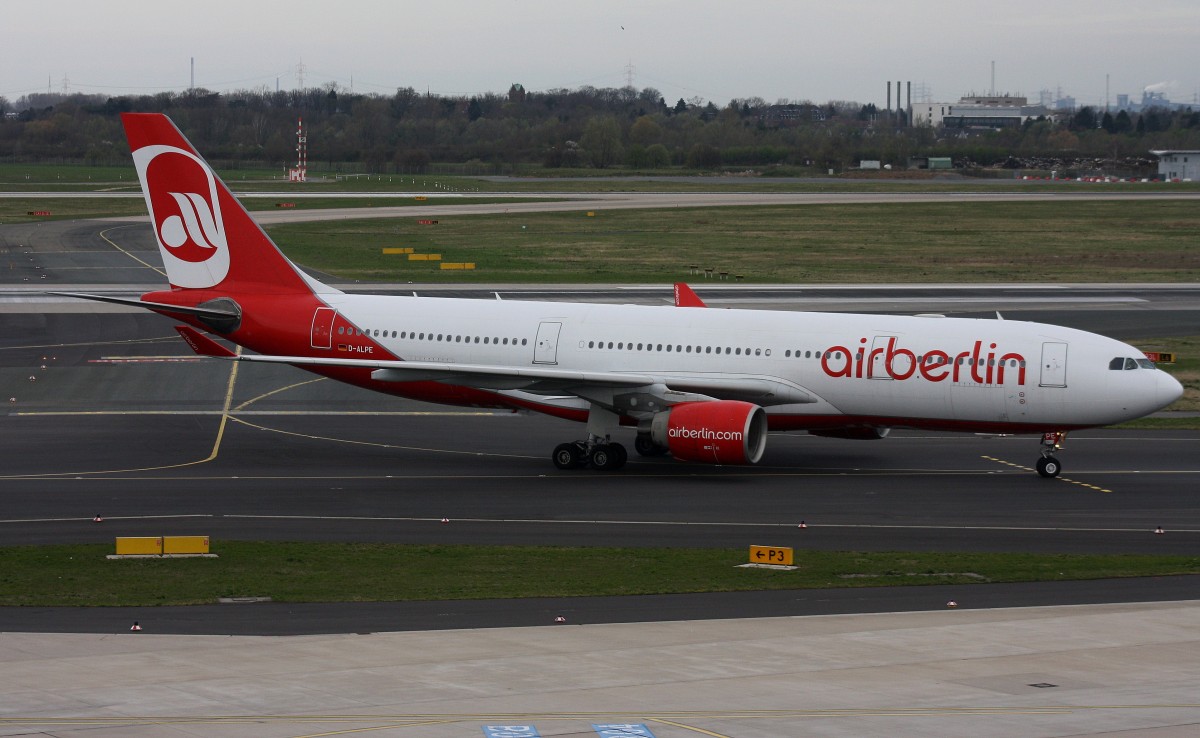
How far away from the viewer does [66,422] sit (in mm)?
43438

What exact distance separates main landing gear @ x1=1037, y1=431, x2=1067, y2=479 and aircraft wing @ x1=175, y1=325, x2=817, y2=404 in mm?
6073

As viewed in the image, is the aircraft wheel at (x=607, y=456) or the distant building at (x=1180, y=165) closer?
the aircraft wheel at (x=607, y=456)


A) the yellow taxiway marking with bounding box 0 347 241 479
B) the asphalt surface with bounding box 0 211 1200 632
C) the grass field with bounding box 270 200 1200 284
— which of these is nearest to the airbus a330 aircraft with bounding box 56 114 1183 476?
the asphalt surface with bounding box 0 211 1200 632

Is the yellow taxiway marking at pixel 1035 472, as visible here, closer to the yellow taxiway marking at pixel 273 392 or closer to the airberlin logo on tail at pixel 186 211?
the airberlin logo on tail at pixel 186 211

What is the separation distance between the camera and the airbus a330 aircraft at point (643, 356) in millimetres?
36125

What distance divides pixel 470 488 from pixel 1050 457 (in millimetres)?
14894

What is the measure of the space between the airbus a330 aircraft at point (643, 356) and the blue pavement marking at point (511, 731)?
18.7 m

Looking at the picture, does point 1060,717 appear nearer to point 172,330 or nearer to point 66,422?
point 66,422

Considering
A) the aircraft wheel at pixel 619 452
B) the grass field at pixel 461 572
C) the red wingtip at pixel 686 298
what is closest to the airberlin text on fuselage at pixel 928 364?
the aircraft wheel at pixel 619 452

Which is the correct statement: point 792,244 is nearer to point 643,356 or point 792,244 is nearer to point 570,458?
point 643,356

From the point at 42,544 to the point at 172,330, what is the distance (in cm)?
3477

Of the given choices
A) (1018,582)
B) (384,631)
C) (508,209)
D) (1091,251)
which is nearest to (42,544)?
(384,631)

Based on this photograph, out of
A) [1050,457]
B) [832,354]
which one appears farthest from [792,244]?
[1050,457]

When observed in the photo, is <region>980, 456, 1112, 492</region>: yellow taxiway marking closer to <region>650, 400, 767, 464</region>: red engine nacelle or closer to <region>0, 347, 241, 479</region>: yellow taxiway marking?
<region>650, 400, 767, 464</region>: red engine nacelle
